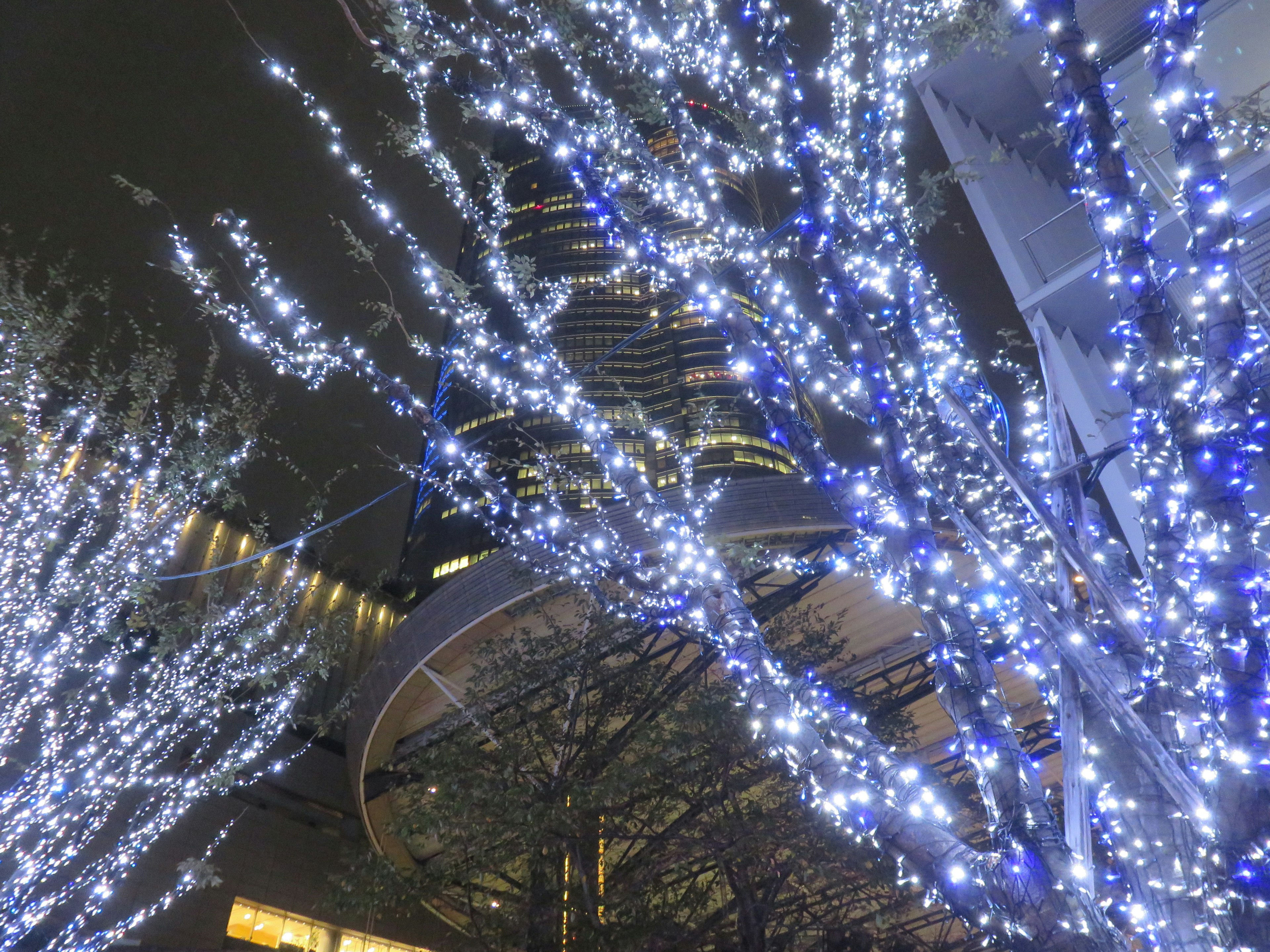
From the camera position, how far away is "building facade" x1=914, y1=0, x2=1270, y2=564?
8305 millimetres

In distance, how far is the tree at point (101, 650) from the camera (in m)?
10.8

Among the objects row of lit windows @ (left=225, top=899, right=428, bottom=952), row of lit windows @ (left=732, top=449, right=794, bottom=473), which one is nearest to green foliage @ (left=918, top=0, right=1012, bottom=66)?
row of lit windows @ (left=225, top=899, right=428, bottom=952)

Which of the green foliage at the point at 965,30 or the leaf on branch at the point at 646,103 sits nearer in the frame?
the green foliage at the point at 965,30

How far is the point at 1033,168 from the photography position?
10836 millimetres

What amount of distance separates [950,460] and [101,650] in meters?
17.5

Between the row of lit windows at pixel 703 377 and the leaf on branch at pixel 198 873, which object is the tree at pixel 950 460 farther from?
the row of lit windows at pixel 703 377

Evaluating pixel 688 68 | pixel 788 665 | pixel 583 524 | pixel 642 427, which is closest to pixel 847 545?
pixel 788 665

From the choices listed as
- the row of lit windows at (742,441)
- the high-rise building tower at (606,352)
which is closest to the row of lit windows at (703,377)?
the high-rise building tower at (606,352)

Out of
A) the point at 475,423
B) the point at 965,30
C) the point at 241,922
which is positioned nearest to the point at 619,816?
the point at 965,30

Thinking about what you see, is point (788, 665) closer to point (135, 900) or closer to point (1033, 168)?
point (1033, 168)

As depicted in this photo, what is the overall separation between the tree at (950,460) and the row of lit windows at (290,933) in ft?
55.0

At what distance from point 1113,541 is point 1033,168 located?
928 cm

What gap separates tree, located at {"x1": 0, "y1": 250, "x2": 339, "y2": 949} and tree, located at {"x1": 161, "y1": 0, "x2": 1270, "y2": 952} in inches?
298

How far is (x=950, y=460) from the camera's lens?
3.45 metres
